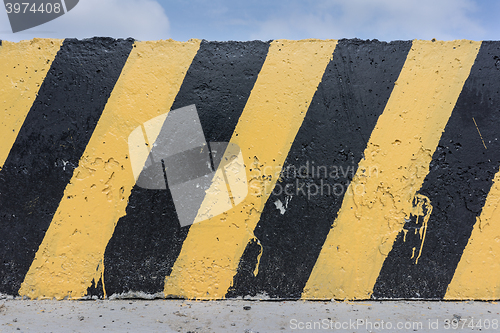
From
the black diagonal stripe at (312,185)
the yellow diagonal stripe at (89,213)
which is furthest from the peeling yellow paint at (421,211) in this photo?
the yellow diagonal stripe at (89,213)

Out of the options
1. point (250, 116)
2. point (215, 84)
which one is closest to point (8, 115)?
point (215, 84)

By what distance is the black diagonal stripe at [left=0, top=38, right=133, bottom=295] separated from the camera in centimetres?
133

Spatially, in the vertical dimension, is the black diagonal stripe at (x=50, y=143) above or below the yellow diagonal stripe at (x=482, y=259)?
below

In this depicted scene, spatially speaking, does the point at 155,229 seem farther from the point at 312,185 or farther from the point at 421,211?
the point at 421,211

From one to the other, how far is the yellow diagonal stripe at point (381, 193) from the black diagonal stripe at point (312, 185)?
0.05m

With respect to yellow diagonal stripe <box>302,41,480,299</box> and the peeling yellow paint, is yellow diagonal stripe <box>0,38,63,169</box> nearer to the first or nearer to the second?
yellow diagonal stripe <box>302,41,480,299</box>

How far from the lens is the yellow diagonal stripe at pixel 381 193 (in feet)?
4.37

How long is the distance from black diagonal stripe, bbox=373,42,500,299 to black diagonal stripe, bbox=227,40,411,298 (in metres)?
0.37

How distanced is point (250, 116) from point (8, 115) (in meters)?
1.19

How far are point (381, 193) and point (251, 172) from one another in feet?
2.10

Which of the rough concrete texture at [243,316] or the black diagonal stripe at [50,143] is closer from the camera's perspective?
the rough concrete texture at [243,316]

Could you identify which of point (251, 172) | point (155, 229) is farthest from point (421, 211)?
point (155, 229)

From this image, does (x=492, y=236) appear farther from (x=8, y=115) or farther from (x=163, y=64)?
(x=8, y=115)

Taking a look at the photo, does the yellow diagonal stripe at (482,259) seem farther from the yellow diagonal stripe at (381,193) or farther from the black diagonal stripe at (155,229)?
the black diagonal stripe at (155,229)
